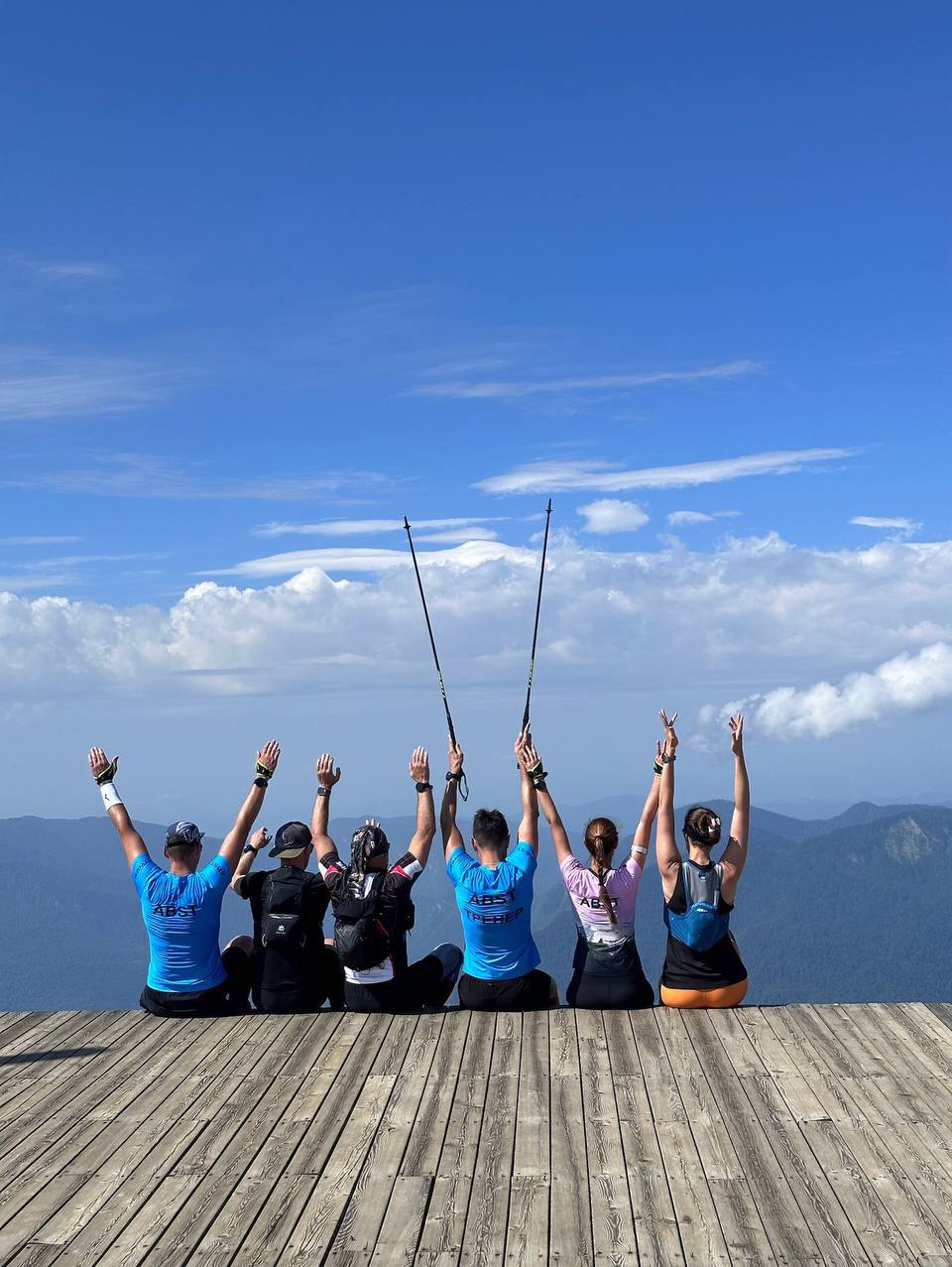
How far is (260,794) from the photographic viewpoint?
400 inches

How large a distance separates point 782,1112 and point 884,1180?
3.34 ft

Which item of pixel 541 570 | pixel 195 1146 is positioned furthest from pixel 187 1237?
pixel 541 570

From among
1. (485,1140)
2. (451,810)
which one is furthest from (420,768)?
(485,1140)

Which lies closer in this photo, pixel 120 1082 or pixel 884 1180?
pixel 884 1180

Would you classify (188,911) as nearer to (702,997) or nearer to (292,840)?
(292,840)

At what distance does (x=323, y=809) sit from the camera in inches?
387

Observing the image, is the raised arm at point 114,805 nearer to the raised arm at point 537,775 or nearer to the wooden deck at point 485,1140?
the wooden deck at point 485,1140

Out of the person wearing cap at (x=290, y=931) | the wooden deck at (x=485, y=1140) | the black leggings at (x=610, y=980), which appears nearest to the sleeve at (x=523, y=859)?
the black leggings at (x=610, y=980)

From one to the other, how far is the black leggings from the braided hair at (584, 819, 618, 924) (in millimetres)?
503

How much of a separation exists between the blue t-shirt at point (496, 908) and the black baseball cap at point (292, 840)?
1.26 m

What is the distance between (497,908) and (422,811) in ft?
3.27

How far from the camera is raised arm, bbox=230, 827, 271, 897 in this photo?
383 inches

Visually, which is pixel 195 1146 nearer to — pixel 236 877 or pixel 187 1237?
pixel 187 1237

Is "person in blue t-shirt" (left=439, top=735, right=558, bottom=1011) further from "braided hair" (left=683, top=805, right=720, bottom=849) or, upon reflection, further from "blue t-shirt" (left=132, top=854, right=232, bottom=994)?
"blue t-shirt" (left=132, top=854, right=232, bottom=994)
